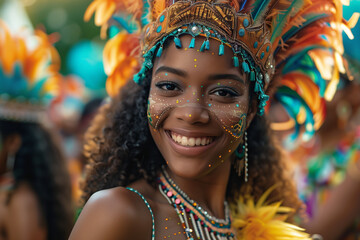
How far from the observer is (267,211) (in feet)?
8.71

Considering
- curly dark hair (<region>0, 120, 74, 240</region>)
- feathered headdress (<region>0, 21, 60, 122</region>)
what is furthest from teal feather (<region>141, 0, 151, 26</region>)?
curly dark hair (<region>0, 120, 74, 240</region>)

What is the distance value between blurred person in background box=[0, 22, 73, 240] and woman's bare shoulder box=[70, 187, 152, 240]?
1.84 metres

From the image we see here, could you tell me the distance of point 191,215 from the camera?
87.9 inches

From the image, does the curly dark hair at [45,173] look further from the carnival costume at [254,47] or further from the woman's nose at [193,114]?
the woman's nose at [193,114]

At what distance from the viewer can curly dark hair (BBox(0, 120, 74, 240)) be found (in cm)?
383

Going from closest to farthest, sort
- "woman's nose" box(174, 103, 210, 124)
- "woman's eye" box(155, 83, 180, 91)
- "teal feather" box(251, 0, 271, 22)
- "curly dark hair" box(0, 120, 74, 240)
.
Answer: "woman's nose" box(174, 103, 210, 124) → "woman's eye" box(155, 83, 180, 91) → "teal feather" box(251, 0, 271, 22) → "curly dark hair" box(0, 120, 74, 240)

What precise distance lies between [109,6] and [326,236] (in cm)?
265

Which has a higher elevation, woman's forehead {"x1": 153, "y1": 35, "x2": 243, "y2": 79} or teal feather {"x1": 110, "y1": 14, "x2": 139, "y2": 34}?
teal feather {"x1": 110, "y1": 14, "x2": 139, "y2": 34}

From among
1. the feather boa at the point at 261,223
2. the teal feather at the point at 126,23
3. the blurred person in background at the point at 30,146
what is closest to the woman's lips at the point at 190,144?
the feather boa at the point at 261,223

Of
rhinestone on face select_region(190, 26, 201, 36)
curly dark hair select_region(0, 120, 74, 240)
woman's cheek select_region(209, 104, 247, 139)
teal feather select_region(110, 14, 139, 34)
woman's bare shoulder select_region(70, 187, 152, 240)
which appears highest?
teal feather select_region(110, 14, 139, 34)

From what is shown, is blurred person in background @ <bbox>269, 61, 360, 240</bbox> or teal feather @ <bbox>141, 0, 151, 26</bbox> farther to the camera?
blurred person in background @ <bbox>269, 61, 360, 240</bbox>

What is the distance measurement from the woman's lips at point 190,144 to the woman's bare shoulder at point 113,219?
321 millimetres

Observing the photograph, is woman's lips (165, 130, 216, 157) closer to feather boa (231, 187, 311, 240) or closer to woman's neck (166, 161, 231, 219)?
woman's neck (166, 161, 231, 219)

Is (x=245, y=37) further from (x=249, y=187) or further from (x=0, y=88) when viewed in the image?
(x=0, y=88)
